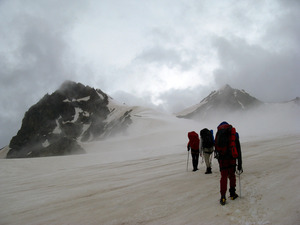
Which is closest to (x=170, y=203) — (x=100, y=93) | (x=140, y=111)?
(x=140, y=111)

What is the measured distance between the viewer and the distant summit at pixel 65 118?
5271 inches

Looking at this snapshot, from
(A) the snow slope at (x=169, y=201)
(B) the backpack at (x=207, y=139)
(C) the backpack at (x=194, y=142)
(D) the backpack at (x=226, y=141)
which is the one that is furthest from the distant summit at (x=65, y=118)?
(D) the backpack at (x=226, y=141)

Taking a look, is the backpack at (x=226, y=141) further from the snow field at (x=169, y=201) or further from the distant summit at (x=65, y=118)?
the distant summit at (x=65, y=118)

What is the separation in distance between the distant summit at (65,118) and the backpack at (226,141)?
11790 cm

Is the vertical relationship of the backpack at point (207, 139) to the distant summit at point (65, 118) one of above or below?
below

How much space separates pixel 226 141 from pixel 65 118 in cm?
15366

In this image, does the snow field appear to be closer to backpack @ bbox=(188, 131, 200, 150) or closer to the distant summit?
backpack @ bbox=(188, 131, 200, 150)

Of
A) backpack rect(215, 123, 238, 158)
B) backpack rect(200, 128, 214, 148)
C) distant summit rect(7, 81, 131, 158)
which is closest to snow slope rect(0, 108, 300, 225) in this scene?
backpack rect(200, 128, 214, 148)

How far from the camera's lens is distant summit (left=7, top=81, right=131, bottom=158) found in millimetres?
133875

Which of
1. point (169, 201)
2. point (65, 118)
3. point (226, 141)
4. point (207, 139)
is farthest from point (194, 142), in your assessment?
point (65, 118)

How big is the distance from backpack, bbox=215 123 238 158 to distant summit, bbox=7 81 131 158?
387 ft

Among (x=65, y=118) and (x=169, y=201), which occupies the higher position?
(x=65, y=118)

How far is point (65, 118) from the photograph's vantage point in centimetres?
15075

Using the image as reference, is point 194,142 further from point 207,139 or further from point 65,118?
point 65,118
